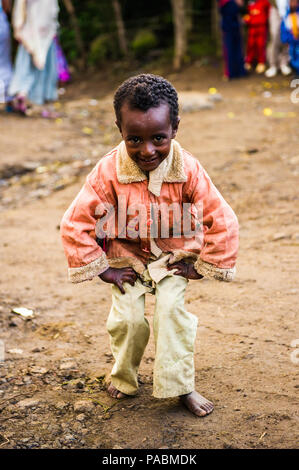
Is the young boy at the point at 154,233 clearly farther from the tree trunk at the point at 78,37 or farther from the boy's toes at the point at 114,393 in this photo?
the tree trunk at the point at 78,37

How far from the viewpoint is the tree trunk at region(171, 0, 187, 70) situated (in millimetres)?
12211

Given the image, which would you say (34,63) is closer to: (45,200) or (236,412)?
(45,200)

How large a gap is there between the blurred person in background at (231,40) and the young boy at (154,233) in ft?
31.9

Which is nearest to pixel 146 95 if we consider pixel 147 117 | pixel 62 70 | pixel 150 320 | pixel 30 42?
pixel 147 117

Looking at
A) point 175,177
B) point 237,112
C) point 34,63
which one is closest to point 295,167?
point 237,112

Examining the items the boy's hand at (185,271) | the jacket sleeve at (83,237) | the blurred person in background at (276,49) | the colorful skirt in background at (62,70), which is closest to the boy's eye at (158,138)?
the jacket sleeve at (83,237)

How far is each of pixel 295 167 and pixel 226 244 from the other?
3.83 meters

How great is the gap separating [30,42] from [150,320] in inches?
289

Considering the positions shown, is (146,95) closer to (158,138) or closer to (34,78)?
(158,138)

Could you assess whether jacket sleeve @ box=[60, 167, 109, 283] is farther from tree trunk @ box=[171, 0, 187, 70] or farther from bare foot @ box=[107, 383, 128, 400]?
tree trunk @ box=[171, 0, 187, 70]

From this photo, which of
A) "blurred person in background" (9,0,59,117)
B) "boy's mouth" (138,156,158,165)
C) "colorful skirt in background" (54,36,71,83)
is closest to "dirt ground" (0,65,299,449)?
"boy's mouth" (138,156,158,165)

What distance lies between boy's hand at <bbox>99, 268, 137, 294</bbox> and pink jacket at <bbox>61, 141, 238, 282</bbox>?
0.04 m

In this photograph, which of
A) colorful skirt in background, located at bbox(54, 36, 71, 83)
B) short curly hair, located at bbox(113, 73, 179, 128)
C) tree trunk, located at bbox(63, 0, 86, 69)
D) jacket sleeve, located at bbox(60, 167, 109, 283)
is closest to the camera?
short curly hair, located at bbox(113, 73, 179, 128)

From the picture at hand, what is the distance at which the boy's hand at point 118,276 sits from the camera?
2.48 m
